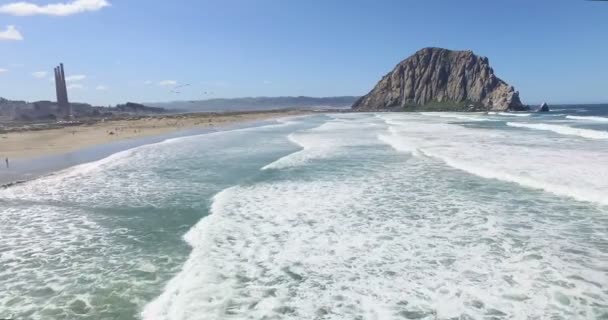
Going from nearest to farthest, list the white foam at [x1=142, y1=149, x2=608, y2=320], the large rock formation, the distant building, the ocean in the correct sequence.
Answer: the white foam at [x1=142, y1=149, x2=608, y2=320]
the ocean
the distant building
the large rock formation

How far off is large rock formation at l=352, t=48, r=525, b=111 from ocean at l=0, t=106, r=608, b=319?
13396 centimetres

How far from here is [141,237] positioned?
426 inches

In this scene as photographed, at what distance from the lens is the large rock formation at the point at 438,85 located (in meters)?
150

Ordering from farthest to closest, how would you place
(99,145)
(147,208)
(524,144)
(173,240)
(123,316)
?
(99,145) → (524,144) → (147,208) → (173,240) → (123,316)

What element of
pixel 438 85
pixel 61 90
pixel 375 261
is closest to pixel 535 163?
pixel 375 261

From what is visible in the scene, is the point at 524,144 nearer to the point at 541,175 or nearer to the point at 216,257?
the point at 541,175

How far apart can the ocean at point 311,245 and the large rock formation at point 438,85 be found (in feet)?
440

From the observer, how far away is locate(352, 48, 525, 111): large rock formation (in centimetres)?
15012

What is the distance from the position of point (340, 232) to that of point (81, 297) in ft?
18.8

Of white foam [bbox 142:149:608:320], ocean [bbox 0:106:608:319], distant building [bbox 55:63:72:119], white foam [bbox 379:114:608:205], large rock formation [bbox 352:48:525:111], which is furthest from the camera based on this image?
large rock formation [bbox 352:48:525:111]

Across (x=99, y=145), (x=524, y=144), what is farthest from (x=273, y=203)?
(x=99, y=145)

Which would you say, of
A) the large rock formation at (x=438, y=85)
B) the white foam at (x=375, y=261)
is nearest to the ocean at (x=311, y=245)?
the white foam at (x=375, y=261)

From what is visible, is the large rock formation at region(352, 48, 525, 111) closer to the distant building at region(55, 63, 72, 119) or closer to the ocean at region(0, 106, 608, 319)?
the distant building at region(55, 63, 72, 119)

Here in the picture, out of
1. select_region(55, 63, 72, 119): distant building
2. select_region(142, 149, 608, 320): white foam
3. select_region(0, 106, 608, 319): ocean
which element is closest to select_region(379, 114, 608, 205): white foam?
select_region(0, 106, 608, 319): ocean
